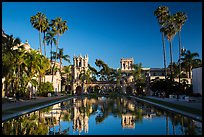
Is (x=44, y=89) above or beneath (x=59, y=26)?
beneath

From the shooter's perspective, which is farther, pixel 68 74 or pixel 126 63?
pixel 126 63

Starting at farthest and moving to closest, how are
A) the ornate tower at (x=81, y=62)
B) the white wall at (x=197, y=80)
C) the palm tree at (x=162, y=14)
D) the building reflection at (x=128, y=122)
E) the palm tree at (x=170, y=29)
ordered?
the ornate tower at (x=81, y=62) < the palm tree at (x=162, y=14) < the palm tree at (x=170, y=29) < the white wall at (x=197, y=80) < the building reflection at (x=128, y=122)

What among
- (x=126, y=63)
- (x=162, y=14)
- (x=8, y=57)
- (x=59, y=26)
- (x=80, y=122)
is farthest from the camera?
(x=126, y=63)

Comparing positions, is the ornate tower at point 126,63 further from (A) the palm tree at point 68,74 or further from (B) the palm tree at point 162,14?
(B) the palm tree at point 162,14

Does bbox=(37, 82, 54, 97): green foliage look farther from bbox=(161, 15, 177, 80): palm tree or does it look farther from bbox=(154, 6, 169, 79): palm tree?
bbox=(161, 15, 177, 80): palm tree

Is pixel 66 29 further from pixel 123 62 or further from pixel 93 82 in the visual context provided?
pixel 123 62

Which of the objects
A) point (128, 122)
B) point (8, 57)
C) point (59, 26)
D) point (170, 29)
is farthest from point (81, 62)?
point (128, 122)

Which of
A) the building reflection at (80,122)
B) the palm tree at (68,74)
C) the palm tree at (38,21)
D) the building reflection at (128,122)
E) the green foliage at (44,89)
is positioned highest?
the palm tree at (38,21)

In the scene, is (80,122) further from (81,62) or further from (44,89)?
(81,62)

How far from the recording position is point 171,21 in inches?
2041

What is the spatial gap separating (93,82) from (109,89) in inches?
259

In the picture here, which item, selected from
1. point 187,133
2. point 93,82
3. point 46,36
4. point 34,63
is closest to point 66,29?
point 46,36

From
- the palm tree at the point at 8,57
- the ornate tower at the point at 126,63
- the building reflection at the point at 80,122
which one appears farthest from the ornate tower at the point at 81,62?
the building reflection at the point at 80,122

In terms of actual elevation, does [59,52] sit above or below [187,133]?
above
